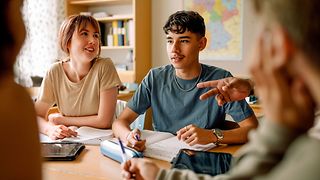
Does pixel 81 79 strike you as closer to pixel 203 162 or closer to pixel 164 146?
pixel 164 146

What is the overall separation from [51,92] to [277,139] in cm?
186

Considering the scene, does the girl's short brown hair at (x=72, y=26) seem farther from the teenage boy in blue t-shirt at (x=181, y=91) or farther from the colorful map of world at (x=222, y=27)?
the colorful map of world at (x=222, y=27)

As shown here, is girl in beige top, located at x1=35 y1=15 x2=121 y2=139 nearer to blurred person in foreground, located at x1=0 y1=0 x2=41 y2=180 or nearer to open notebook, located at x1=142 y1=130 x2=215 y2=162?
open notebook, located at x1=142 y1=130 x2=215 y2=162

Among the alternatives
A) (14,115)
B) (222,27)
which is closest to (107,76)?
(14,115)

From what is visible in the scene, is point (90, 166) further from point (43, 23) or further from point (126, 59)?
point (43, 23)

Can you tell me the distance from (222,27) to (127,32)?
3.51 ft

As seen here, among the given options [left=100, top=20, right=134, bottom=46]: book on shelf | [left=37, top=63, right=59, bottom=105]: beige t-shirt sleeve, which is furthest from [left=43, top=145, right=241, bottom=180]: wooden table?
[left=100, top=20, right=134, bottom=46]: book on shelf

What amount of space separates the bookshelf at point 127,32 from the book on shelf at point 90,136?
2.15 metres

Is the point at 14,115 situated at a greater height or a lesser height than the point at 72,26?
lesser

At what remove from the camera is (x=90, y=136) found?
1638mm

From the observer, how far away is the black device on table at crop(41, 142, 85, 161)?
Answer: 50.0 inches

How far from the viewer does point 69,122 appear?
1903 millimetres

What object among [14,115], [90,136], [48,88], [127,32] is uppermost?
[127,32]

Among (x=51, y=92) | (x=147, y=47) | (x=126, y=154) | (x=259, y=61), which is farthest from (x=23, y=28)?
(x=147, y=47)
